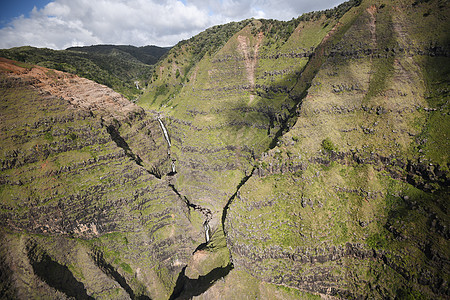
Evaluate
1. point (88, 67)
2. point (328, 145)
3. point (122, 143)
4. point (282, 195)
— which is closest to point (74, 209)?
point (122, 143)

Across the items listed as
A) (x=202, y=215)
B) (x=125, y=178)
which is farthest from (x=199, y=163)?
(x=125, y=178)

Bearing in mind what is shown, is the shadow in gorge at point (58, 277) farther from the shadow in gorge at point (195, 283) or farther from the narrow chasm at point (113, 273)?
the shadow in gorge at point (195, 283)

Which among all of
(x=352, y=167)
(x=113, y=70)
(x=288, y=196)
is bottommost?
(x=288, y=196)

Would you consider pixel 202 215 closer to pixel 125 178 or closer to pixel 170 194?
pixel 170 194

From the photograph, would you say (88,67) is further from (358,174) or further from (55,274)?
(358,174)

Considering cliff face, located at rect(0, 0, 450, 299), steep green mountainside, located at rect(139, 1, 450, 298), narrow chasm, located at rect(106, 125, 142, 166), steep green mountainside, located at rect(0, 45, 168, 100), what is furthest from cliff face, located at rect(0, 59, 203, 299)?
steep green mountainside, located at rect(0, 45, 168, 100)

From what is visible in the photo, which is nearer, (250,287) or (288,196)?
(250,287)
